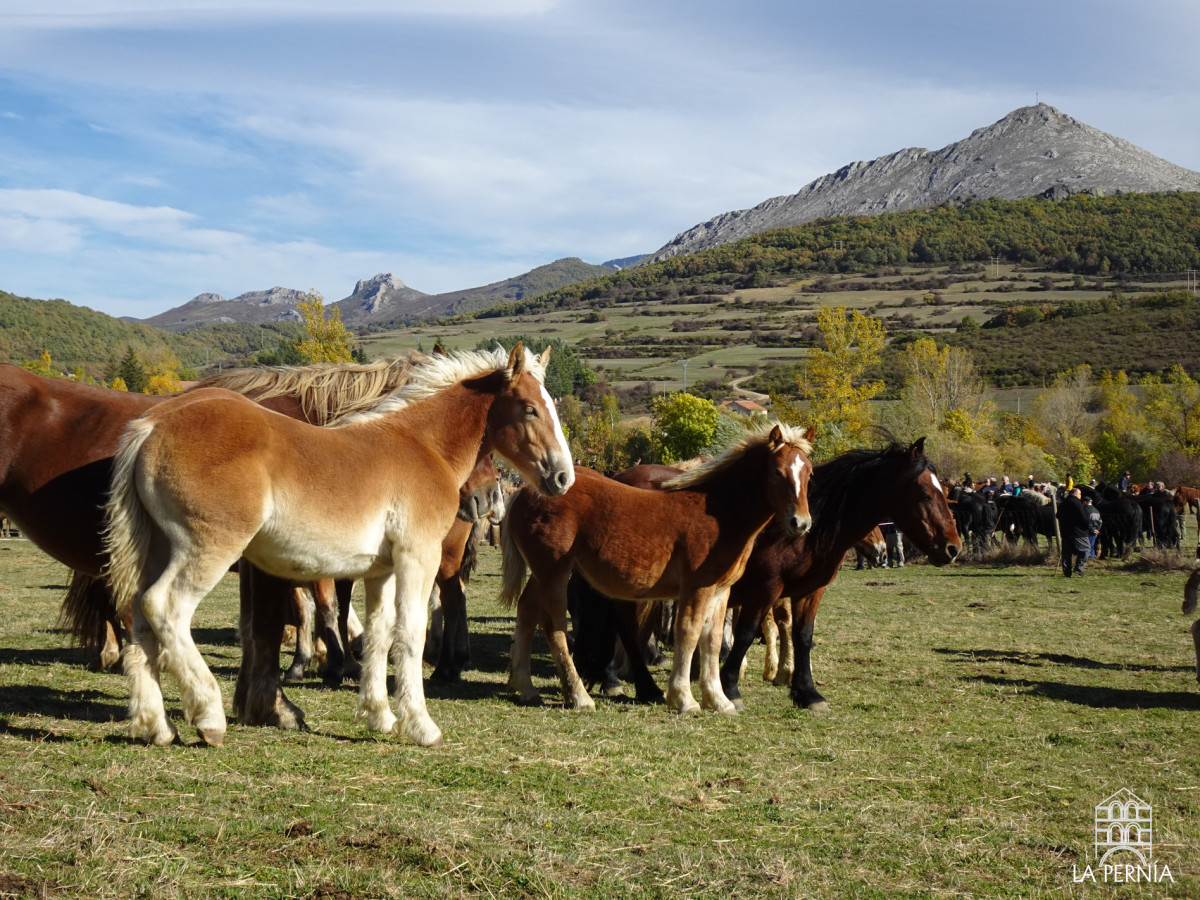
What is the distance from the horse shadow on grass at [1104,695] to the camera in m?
8.41

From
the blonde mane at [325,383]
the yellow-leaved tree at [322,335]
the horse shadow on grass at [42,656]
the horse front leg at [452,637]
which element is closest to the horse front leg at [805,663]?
the horse front leg at [452,637]

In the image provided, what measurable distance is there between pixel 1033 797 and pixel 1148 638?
865cm

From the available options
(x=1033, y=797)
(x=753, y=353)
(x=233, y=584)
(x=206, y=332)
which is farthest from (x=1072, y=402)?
(x=206, y=332)

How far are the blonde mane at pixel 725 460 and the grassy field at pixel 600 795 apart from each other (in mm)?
1924

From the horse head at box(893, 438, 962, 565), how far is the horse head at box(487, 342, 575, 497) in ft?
15.4

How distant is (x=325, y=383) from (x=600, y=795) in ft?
13.7

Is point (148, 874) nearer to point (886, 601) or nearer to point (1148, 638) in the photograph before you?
point (1148, 638)

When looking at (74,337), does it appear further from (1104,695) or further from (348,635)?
(1104,695)

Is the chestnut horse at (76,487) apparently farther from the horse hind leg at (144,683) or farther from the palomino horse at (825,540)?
the palomino horse at (825,540)

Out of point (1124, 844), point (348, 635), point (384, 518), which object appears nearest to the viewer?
point (1124, 844)

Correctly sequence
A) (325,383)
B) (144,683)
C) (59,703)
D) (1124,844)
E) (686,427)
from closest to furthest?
(1124,844), (144,683), (59,703), (325,383), (686,427)

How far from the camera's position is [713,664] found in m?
7.82

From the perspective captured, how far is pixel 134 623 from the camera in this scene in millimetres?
4891

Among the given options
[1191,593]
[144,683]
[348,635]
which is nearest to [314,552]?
[144,683]
